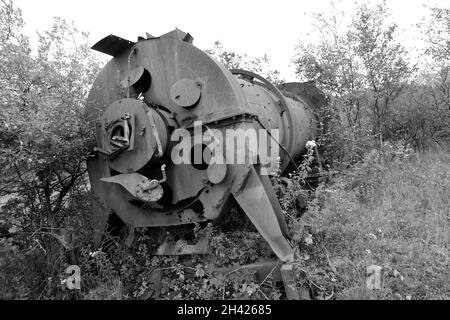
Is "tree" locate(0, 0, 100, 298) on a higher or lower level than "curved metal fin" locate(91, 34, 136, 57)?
lower

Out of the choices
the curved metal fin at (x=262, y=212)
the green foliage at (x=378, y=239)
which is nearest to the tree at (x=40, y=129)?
the curved metal fin at (x=262, y=212)

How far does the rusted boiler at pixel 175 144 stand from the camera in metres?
3.48

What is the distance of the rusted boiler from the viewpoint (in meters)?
3.48

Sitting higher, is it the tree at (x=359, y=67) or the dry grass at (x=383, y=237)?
the tree at (x=359, y=67)

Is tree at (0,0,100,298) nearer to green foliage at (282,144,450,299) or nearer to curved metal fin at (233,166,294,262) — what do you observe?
curved metal fin at (233,166,294,262)

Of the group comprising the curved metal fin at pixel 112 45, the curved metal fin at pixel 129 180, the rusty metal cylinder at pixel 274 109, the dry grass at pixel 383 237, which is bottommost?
the dry grass at pixel 383 237

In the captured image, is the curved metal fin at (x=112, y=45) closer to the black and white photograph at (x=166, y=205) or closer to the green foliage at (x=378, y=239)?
the black and white photograph at (x=166, y=205)

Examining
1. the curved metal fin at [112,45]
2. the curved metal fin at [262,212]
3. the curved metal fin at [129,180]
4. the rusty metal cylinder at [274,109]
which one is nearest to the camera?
the curved metal fin at [262,212]

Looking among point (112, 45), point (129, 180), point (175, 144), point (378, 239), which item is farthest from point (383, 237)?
point (112, 45)

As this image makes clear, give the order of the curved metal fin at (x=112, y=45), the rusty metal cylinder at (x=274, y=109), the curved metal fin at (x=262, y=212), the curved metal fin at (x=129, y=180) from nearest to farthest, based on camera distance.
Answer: the curved metal fin at (x=262, y=212) → the curved metal fin at (x=129, y=180) → the curved metal fin at (x=112, y=45) → the rusty metal cylinder at (x=274, y=109)

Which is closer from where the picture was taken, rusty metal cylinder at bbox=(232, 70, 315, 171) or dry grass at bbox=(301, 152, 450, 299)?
dry grass at bbox=(301, 152, 450, 299)

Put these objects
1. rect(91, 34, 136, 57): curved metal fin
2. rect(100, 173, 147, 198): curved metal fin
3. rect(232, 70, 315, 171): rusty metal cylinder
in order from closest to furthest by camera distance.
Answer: rect(100, 173, 147, 198): curved metal fin, rect(91, 34, 136, 57): curved metal fin, rect(232, 70, 315, 171): rusty metal cylinder

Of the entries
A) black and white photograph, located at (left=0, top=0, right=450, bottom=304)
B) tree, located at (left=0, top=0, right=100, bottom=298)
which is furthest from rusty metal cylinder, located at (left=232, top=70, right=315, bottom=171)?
tree, located at (left=0, top=0, right=100, bottom=298)

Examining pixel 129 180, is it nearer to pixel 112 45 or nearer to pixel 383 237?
pixel 112 45
